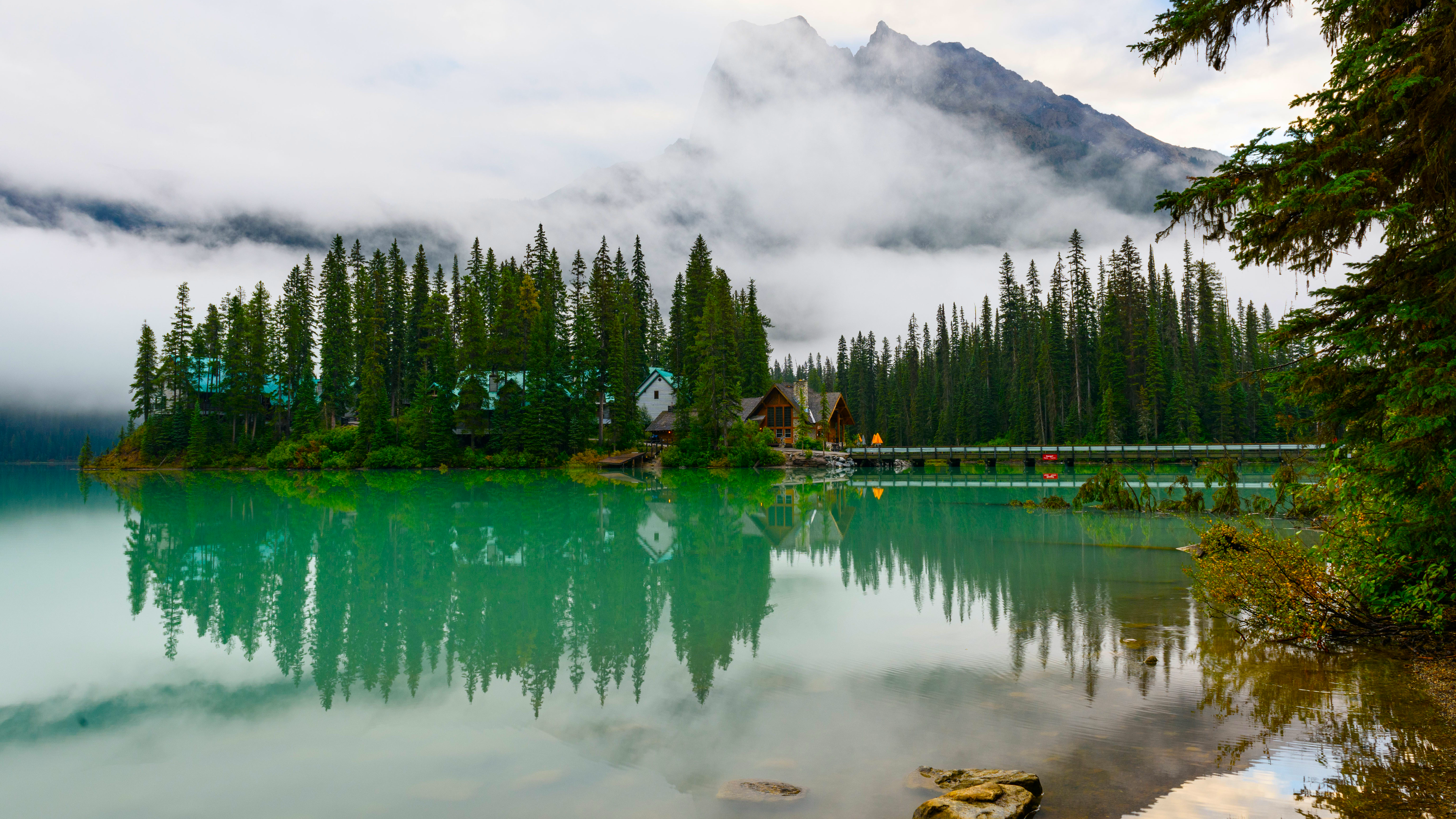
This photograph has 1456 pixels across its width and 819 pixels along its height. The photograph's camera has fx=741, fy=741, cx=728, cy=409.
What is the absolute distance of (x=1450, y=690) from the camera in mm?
6492

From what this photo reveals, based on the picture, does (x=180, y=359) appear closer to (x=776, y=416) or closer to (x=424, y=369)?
(x=424, y=369)

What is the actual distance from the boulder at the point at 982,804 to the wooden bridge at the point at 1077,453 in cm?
4862

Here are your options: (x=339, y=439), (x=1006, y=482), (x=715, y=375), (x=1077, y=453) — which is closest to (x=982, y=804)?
(x=1006, y=482)

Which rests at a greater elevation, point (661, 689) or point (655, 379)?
point (655, 379)

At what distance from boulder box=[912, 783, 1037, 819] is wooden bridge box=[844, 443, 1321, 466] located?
4862 cm

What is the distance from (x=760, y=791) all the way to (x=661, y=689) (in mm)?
2705

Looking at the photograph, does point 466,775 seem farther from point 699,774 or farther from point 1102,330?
point 1102,330

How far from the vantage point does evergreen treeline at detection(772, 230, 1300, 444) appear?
A: 65.8 meters

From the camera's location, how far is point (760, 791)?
5.53 m

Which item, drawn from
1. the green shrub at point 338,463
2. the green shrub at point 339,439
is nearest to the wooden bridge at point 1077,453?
the green shrub at point 338,463

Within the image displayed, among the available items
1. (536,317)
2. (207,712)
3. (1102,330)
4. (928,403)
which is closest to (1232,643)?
(207,712)

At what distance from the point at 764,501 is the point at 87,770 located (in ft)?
86.4

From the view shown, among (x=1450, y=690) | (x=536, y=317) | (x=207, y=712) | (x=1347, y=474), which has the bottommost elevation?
(x=207, y=712)

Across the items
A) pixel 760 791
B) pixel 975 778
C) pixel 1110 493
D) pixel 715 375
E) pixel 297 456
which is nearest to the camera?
pixel 975 778
